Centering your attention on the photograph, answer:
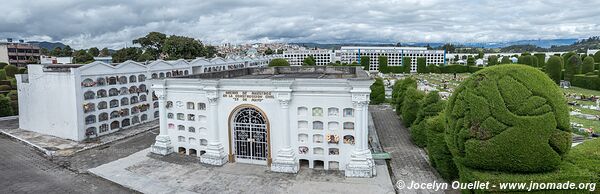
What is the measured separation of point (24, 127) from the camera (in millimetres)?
38625

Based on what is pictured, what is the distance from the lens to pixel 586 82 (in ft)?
208

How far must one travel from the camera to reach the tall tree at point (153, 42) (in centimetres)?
7681

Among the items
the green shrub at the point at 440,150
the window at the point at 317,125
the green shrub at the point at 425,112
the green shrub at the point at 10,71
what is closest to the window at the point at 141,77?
the window at the point at 317,125

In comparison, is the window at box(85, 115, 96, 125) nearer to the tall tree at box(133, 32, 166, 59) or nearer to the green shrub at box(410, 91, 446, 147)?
the green shrub at box(410, 91, 446, 147)

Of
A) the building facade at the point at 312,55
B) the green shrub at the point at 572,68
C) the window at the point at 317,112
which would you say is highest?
the building facade at the point at 312,55

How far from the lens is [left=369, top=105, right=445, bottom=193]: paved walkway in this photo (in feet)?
75.0

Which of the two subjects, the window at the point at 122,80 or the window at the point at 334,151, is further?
the window at the point at 122,80

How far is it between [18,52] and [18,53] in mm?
259

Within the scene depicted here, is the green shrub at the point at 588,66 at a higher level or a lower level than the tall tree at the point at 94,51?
lower

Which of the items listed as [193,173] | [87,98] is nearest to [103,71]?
[87,98]

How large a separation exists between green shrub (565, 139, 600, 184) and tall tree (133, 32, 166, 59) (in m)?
72.9

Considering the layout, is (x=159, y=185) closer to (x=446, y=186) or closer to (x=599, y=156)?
(x=446, y=186)

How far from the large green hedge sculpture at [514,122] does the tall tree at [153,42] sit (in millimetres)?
71437

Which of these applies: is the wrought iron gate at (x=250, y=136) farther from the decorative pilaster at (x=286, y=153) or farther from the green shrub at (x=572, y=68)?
the green shrub at (x=572, y=68)
